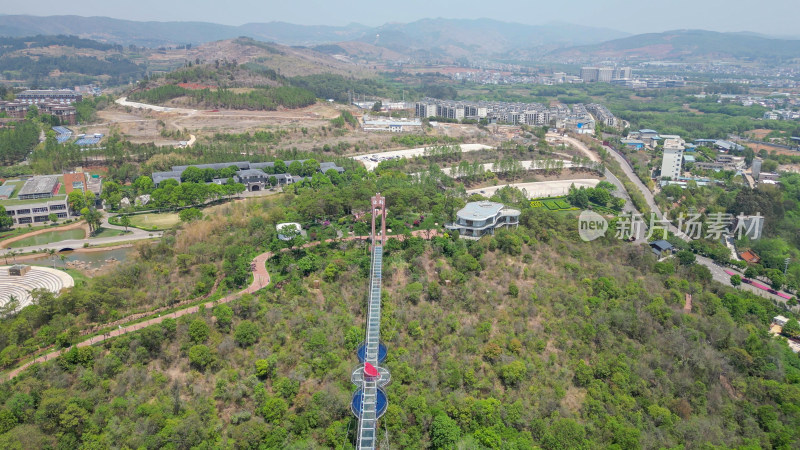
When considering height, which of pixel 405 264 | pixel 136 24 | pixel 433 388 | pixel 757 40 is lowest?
pixel 433 388

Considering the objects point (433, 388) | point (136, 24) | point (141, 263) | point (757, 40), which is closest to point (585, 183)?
point (433, 388)

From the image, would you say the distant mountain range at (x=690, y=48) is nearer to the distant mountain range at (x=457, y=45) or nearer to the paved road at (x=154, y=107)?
the distant mountain range at (x=457, y=45)

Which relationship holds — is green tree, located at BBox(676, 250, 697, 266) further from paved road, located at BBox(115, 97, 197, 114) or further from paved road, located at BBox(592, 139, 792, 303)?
paved road, located at BBox(115, 97, 197, 114)

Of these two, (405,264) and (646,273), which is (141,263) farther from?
(646,273)

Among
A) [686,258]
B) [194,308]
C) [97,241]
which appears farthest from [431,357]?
[97,241]

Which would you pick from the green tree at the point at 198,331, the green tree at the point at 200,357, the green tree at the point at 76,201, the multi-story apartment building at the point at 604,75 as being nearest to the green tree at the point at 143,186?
the green tree at the point at 76,201

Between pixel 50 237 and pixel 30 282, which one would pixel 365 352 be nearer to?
pixel 30 282
